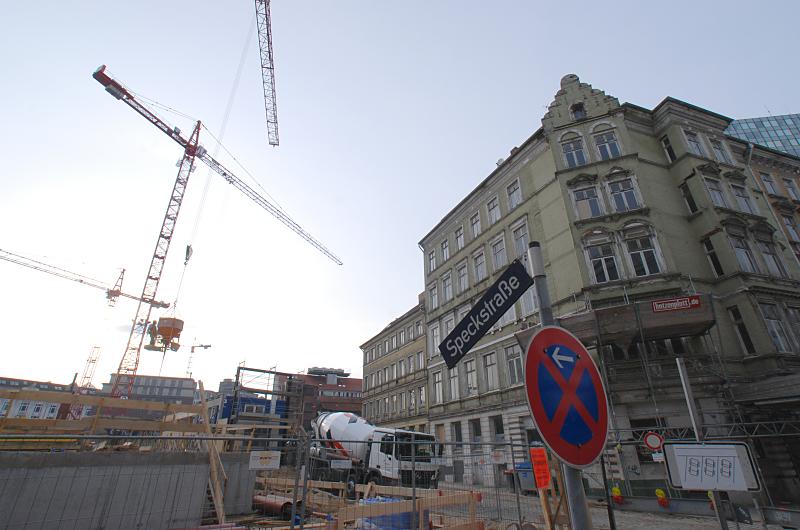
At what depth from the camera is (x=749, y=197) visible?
72.6 feet

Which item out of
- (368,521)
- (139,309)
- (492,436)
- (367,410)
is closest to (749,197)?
(492,436)

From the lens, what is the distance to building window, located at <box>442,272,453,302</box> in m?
30.7

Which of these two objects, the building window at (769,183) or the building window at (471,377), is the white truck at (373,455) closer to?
the building window at (471,377)

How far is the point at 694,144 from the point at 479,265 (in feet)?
48.0

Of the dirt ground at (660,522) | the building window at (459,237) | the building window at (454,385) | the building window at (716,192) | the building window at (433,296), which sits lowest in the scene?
the dirt ground at (660,522)

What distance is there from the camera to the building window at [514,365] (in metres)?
21.9

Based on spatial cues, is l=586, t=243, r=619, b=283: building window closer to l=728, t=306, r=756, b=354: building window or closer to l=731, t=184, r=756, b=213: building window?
l=728, t=306, r=756, b=354: building window

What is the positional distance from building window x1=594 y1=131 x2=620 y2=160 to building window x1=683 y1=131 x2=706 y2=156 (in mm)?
4478

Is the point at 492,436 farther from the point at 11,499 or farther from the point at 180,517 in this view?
the point at 11,499

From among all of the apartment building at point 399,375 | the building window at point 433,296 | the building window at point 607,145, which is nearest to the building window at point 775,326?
the building window at point 607,145

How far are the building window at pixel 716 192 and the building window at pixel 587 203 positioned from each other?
588 centimetres

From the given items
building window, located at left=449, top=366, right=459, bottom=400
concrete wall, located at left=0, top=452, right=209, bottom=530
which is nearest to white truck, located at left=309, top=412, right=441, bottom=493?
concrete wall, located at left=0, top=452, right=209, bottom=530

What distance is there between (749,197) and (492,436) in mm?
20292

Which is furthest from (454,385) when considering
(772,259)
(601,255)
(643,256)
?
(772,259)
